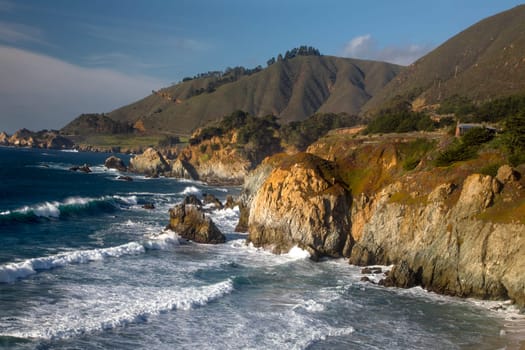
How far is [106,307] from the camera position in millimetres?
24781

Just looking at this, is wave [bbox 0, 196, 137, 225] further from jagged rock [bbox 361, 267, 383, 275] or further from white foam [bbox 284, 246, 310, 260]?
jagged rock [bbox 361, 267, 383, 275]

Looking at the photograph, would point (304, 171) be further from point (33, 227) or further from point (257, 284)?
point (33, 227)

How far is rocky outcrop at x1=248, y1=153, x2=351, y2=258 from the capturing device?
3653cm

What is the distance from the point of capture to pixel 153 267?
1314 inches

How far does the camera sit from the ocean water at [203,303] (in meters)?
21.6

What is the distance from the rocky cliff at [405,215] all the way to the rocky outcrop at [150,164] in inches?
2594

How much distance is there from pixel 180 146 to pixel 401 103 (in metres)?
95.2

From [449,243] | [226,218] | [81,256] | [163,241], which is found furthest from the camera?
[226,218]

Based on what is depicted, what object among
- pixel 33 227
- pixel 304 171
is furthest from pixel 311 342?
pixel 33 227

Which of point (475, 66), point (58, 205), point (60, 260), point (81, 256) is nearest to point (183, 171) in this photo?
point (58, 205)

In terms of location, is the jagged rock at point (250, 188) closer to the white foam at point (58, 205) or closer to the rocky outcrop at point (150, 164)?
the white foam at point (58, 205)

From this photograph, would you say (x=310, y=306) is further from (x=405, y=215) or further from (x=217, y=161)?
(x=217, y=161)

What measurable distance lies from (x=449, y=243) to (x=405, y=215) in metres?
4.09

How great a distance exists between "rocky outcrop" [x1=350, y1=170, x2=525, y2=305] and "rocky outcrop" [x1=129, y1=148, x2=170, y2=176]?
74954 mm
